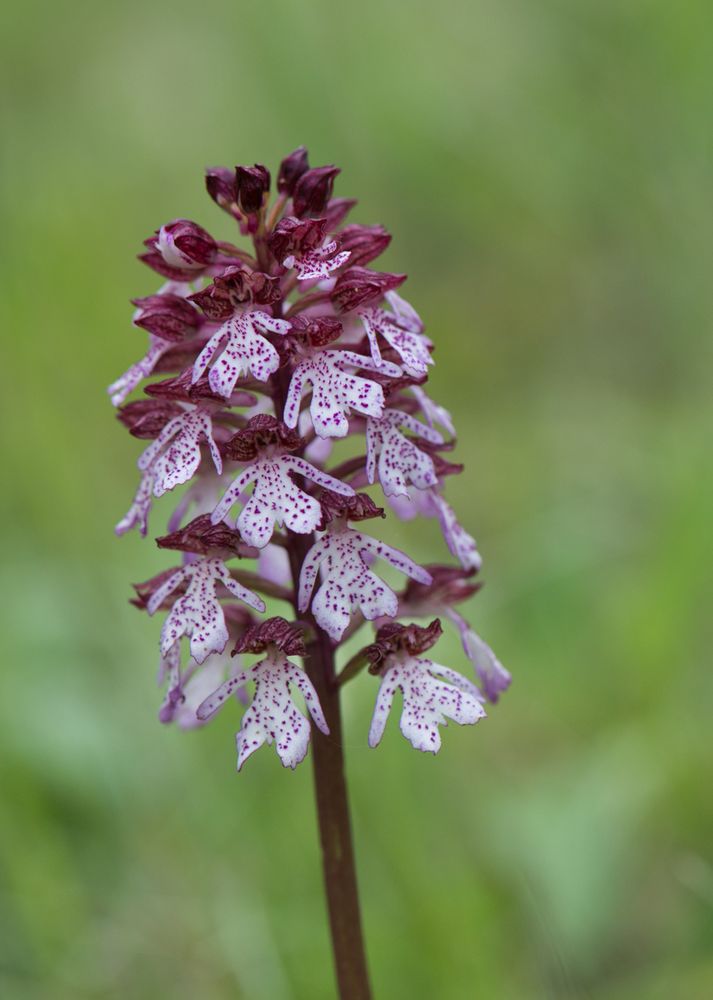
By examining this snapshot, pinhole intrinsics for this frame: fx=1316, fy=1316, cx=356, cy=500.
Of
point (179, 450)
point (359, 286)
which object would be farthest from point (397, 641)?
point (359, 286)

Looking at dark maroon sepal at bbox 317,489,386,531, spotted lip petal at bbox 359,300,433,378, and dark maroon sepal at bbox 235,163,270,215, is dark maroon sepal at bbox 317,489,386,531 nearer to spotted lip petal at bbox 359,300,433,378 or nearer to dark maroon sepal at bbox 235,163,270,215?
spotted lip petal at bbox 359,300,433,378

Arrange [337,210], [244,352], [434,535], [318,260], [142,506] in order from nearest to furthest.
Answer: [244,352] < [318,260] < [142,506] < [337,210] < [434,535]

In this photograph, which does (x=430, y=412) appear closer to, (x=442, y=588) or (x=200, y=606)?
(x=442, y=588)

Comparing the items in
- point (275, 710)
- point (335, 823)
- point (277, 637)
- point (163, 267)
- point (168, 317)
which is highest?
point (163, 267)

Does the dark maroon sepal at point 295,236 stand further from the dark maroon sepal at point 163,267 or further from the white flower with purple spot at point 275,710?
the white flower with purple spot at point 275,710

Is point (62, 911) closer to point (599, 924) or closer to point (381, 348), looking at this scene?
point (599, 924)

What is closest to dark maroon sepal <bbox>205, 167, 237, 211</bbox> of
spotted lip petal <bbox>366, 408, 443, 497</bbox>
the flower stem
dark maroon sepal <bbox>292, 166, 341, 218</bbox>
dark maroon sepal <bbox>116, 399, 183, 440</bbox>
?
dark maroon sepal <bbox>292, 166, 341, 218</bbox>
